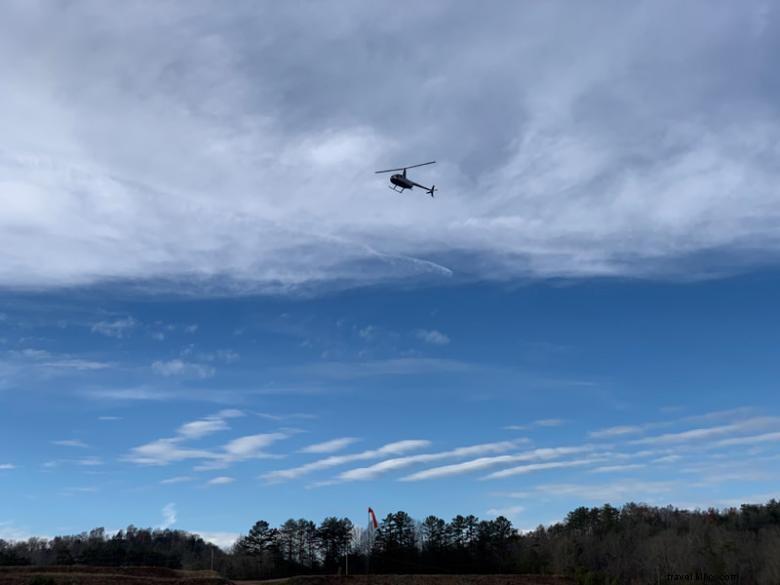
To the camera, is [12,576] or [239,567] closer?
[12,576]

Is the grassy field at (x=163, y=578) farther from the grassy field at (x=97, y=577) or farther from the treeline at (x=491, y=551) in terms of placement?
the treeline at (x=491, y=551)

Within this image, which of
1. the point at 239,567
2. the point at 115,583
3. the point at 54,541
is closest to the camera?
the point at 115,583

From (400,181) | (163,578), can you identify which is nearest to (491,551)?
(163,578)

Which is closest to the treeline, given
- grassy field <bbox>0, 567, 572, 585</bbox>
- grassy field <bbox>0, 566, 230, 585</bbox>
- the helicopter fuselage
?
grassy field <bbox>0, 567, 572, 585</bbox>

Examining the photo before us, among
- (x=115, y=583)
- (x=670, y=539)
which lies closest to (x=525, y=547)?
(x=670, y=539)

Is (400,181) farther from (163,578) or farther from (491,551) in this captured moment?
→ (491,551)

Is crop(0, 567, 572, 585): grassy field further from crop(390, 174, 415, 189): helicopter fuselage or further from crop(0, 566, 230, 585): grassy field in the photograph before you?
crop(390, 174, 415, 189): helicopter fuselage

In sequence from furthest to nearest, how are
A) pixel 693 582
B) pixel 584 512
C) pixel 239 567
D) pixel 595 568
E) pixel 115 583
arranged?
pixel 584 512
pixel 595 568
pixel 239 567
pixel 693 582
pixel 115 583

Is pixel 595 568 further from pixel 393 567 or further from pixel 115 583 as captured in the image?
pixel 115 583
